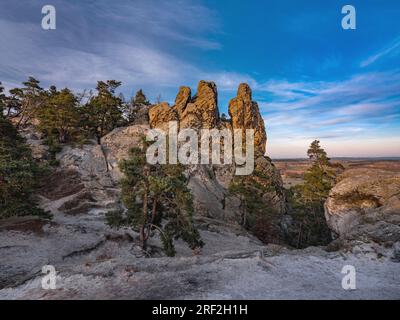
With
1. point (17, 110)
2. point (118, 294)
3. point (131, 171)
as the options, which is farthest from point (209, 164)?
point (118, 294)

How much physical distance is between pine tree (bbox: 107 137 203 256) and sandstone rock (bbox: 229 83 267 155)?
1843 inches

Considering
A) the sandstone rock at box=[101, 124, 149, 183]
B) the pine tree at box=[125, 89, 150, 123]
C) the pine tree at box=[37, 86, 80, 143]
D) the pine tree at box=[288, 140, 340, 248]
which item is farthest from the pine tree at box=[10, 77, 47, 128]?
the pine tree at box=[288, 140, 340, 248]

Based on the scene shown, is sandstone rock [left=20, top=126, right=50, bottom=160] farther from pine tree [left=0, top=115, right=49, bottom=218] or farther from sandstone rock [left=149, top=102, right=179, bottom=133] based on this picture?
sandstone rock [left=149, top=102, right=179, bottom=133]

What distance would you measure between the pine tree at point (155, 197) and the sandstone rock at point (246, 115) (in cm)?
4682

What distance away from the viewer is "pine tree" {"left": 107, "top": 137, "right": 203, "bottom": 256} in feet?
54.8

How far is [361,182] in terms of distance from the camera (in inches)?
975

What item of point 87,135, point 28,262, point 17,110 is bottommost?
point 28,262

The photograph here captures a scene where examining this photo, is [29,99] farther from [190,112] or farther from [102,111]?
[190,112]

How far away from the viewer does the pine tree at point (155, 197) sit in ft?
54.8

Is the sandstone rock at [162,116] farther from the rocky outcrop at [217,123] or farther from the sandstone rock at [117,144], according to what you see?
the sandstone rock at [117,144]

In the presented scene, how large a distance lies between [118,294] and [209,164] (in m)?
44.0

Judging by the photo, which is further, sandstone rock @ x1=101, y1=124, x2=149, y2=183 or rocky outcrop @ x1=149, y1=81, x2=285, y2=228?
rocky outcrop @ x1=149, y1=81, x2=285, y2=228

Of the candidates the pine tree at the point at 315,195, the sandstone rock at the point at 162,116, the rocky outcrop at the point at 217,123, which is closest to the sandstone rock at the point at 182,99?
the rocky outcrop at the point at 217,123
